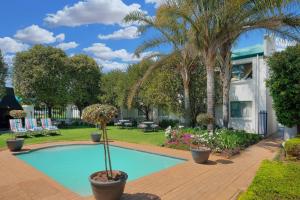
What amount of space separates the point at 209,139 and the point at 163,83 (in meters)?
8.42

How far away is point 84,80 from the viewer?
92.5 ft

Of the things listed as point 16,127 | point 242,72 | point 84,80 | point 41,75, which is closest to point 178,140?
point 242,72

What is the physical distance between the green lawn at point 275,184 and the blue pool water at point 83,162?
4930 millimetres

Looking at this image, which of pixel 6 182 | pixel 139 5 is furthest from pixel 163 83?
pixel 6 182

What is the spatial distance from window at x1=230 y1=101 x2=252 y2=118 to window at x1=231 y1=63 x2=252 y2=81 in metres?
2.10

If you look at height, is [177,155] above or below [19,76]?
below

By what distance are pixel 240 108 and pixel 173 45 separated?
753 cm

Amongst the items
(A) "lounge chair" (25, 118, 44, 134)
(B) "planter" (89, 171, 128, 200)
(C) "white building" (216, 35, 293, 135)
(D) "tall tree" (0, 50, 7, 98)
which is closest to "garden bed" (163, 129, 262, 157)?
(C) "white building" (216, 35, 293, 135)

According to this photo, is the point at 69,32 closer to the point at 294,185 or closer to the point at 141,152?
the point at 141,152

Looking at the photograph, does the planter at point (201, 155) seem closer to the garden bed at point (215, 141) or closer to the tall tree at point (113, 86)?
the garden bed at point (215, 141)

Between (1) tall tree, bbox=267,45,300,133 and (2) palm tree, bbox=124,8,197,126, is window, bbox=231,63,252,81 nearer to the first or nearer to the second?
(2) palm tree, bbox=124,8,197,126

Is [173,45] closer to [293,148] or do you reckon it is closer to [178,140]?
[178,140]

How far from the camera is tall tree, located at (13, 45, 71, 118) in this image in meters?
24.4

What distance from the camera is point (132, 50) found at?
60.8 ft
